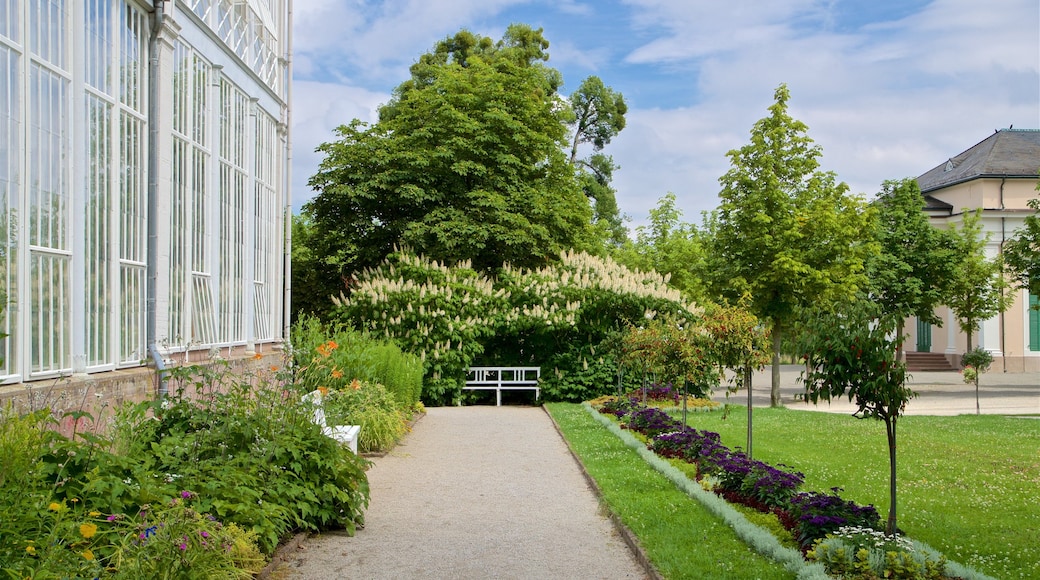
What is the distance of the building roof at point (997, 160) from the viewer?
46.9 metres

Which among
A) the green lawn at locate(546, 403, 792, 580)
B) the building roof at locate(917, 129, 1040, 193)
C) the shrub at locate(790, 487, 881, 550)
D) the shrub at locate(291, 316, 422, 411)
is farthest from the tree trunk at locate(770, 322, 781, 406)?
the building roof at locate(917, 129, 1040, 193)

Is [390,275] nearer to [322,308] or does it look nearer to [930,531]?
[322,308]

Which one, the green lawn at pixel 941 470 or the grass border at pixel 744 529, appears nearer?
the grass border at pixel 744 529

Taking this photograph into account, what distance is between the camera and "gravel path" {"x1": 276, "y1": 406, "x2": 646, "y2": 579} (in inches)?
270

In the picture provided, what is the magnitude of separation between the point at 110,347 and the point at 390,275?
13779 mm

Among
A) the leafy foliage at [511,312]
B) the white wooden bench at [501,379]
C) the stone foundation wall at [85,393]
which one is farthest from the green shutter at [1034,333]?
the stone foundation wall at [85,393]

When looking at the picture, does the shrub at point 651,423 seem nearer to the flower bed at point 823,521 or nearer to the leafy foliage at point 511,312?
the flower bed at point 823,521

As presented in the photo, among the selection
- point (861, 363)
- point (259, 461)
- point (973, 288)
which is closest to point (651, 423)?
point (861, 363)

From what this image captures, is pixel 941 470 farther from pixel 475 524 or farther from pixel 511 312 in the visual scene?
pixel 511 312

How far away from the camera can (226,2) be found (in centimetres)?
1417

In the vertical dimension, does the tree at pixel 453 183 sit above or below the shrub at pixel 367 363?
above

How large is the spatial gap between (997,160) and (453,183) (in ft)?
112

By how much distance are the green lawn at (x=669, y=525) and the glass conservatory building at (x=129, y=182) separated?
4863mm

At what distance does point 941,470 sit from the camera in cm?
1211
